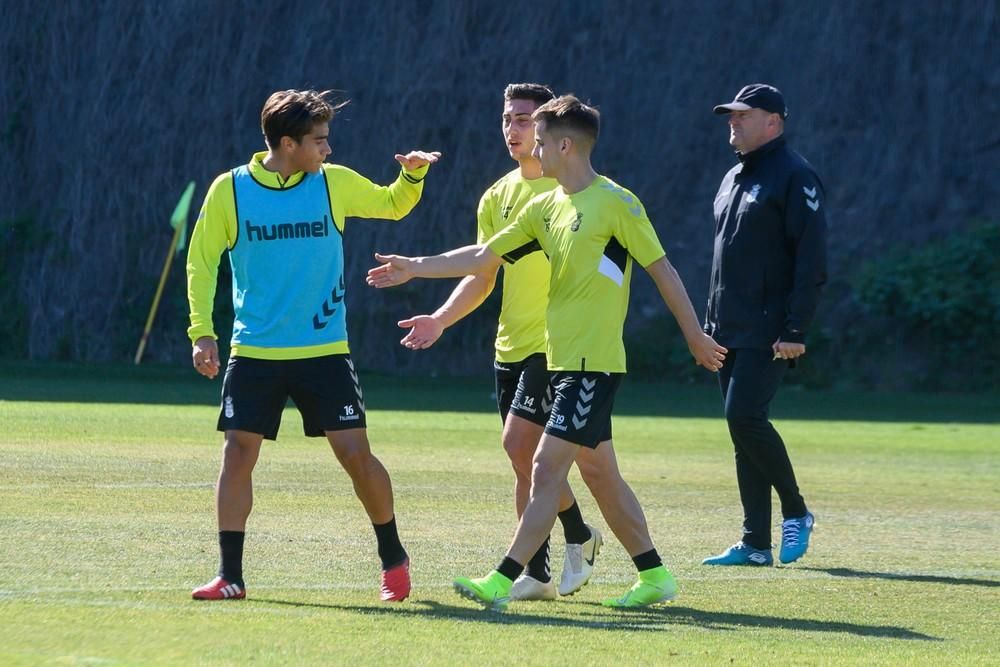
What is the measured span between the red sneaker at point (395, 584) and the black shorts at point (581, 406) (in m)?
0.80

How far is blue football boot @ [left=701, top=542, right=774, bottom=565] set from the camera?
918 cm

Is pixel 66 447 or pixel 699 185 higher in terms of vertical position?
pixel 699 185

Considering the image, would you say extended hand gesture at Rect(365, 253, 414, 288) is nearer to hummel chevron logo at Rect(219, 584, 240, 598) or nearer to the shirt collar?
→ the shirt collar

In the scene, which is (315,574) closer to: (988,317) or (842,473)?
(842,473)

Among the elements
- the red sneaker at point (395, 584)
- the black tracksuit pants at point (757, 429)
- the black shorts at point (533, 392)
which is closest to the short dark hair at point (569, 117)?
the black shorts at point (533, 392)

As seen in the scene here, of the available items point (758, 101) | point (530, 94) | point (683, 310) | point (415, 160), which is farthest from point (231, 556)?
point (758, 101)

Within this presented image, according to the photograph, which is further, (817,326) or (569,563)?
(817,326)

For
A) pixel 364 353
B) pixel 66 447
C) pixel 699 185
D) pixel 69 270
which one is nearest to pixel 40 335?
pixel 69 270

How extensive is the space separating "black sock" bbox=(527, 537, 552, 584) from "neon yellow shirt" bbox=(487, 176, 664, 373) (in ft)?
A: 2.67

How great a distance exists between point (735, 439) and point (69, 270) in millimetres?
24912

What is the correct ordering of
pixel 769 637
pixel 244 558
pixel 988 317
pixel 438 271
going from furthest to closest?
1. pixel 988 317
2. pixel 244 558
3. pixel 438 271
4. pixel 769 637

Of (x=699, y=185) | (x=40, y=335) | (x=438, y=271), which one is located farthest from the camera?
(x=40, y=335)

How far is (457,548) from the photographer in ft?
30.3

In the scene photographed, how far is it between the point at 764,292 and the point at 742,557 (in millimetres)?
1362
